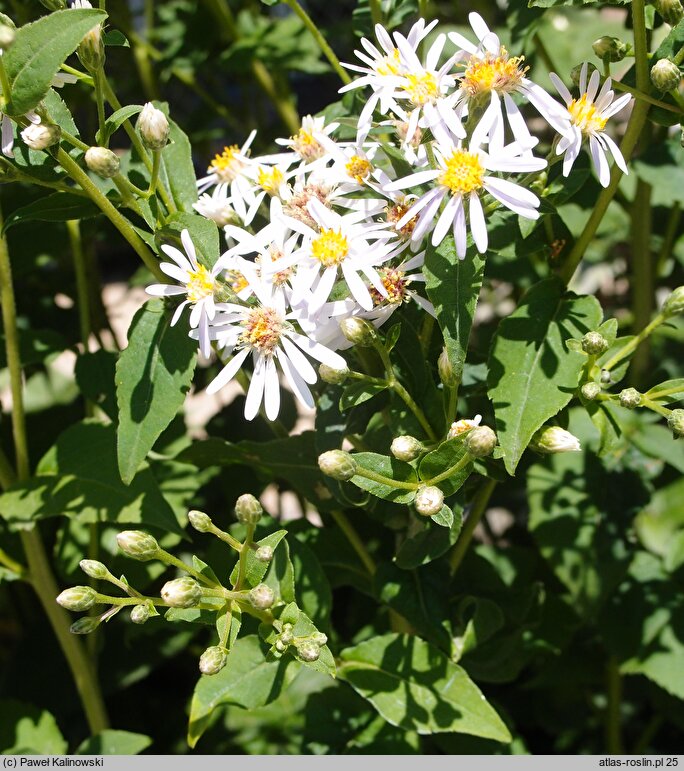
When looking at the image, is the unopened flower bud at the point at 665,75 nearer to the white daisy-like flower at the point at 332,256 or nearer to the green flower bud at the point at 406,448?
the white daisy-like flower at the point at 332,256

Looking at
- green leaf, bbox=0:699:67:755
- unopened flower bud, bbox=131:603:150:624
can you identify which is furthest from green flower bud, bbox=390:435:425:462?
green leaf, bbox=0:699:67:755

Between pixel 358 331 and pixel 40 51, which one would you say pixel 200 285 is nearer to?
pixel 358 331

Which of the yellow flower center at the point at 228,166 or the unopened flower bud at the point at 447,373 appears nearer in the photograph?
the unopened flower bud at the point at 447,373

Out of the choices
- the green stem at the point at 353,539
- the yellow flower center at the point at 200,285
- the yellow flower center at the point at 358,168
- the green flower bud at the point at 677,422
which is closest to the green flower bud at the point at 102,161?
the yellow flower center at the point at 200,285

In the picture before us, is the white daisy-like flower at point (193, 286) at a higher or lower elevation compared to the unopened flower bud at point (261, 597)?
higher

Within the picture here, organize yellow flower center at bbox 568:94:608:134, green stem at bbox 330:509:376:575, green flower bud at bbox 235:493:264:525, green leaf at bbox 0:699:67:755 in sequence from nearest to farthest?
green flower bud at bbox 235:493:264:525, yellow flower center at bbox 568:94:608:134, green stem at bbox 330:509:376:575, green leaf at bbox 0:699:67:755

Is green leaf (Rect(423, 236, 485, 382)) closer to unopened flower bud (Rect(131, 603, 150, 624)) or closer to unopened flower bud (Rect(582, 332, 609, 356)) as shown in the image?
unopened flower bud (Rect(582, 332, 609, 356))

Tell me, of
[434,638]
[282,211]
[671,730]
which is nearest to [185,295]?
[282,211]

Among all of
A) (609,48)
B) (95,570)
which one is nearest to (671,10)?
(609,48)
